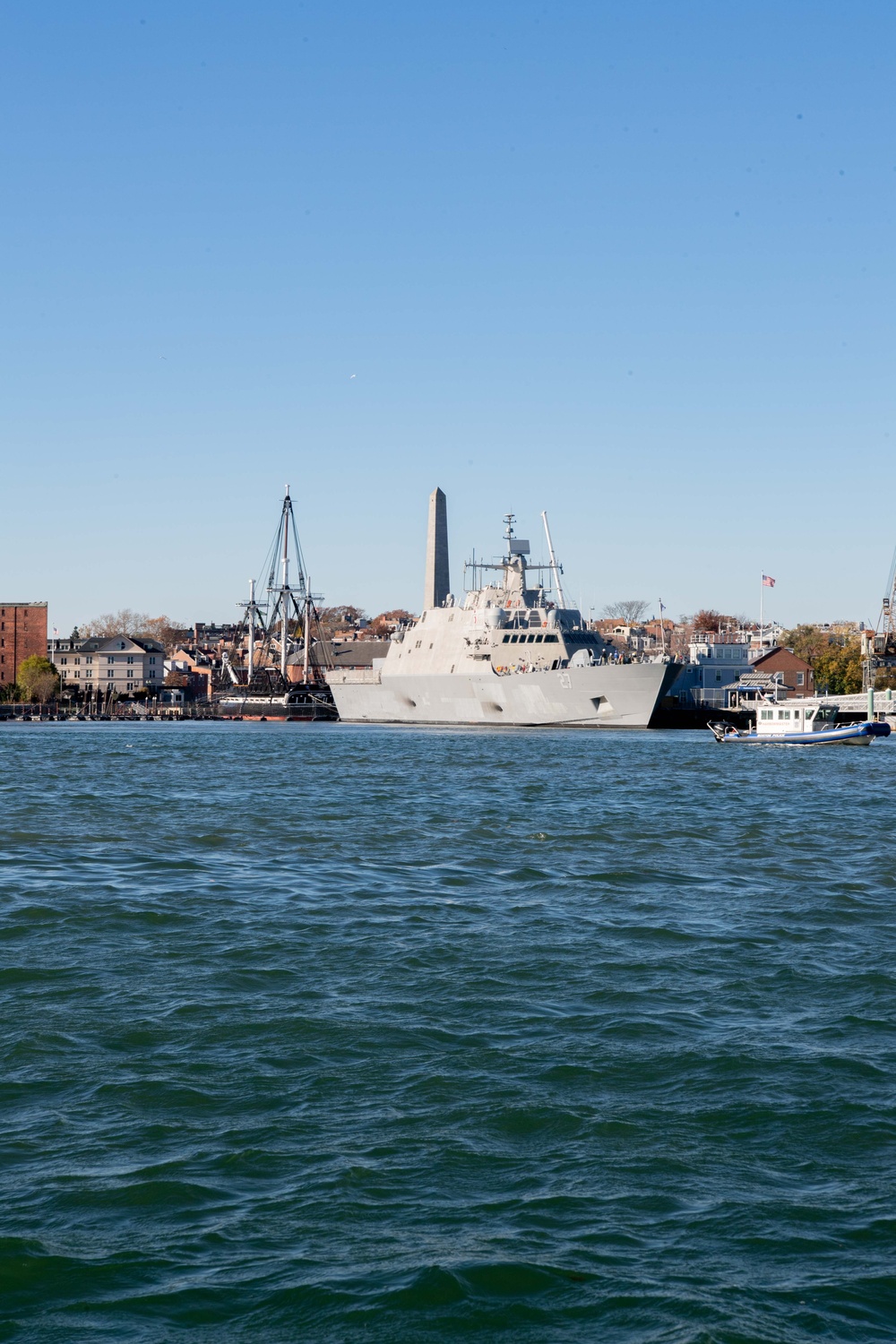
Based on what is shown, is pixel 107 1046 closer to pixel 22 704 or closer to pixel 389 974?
pixel 389 974

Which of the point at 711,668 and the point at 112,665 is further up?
the point at 112,665

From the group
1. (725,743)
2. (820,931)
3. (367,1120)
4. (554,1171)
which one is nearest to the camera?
(554,1171)

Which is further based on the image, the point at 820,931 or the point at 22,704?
the point at 22,704

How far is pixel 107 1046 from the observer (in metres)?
8.62

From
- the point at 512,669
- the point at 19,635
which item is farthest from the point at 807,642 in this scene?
the point at 19,635

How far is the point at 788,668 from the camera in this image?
11169 cm

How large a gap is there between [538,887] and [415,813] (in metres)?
10.7

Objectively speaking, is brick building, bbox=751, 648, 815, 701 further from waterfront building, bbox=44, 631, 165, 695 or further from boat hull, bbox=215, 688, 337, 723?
waterfront building, bbox=44, 631, 165, 695

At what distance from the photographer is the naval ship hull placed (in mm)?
72500

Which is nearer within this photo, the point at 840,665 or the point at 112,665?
the point at 840,665

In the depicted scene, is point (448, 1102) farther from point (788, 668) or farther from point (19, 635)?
point (19, 635)

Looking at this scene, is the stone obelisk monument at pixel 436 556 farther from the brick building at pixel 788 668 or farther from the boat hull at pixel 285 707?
the brick building at pixel 788 668

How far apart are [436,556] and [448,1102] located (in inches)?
4181

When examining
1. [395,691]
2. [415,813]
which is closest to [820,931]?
[415,813]
